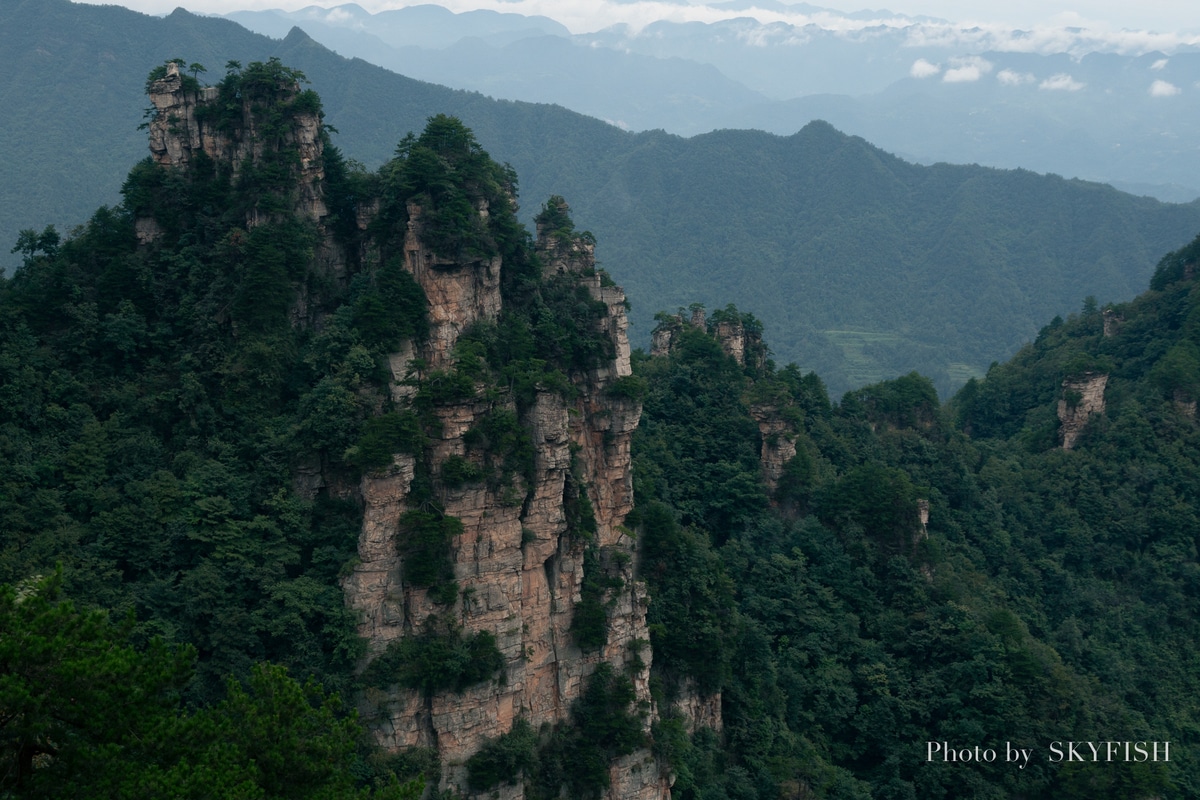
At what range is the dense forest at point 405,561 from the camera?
61.9 ft

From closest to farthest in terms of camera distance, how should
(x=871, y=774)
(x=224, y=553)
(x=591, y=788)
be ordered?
(x=224, y=553)
(x=591, y=788)
(x=871, y=774)

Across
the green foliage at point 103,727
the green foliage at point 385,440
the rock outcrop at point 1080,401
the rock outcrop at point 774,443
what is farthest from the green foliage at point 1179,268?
the green foliage at point 103,727

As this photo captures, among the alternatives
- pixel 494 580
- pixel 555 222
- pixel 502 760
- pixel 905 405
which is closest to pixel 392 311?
pixel 494 580

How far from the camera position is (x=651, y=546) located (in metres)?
36.0

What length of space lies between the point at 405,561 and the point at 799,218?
164 meters

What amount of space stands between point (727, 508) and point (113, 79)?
101 m

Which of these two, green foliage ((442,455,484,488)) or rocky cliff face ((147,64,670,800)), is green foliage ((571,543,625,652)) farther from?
green foliage ((442,455,484,488))

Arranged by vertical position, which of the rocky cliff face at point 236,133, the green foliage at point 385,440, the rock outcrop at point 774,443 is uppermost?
the rocky cliff face at point 236,133

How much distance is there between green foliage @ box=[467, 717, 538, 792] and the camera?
92.5 feet

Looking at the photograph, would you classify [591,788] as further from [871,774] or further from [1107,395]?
[1107,395]

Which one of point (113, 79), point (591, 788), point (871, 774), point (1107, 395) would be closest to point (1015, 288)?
point (1107, 395)

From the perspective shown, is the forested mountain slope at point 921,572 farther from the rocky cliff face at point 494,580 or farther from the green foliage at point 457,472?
the green foliage at point 457,472

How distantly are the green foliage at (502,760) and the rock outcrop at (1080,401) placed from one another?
4050 centimetres

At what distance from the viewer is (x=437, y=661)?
2742cm
